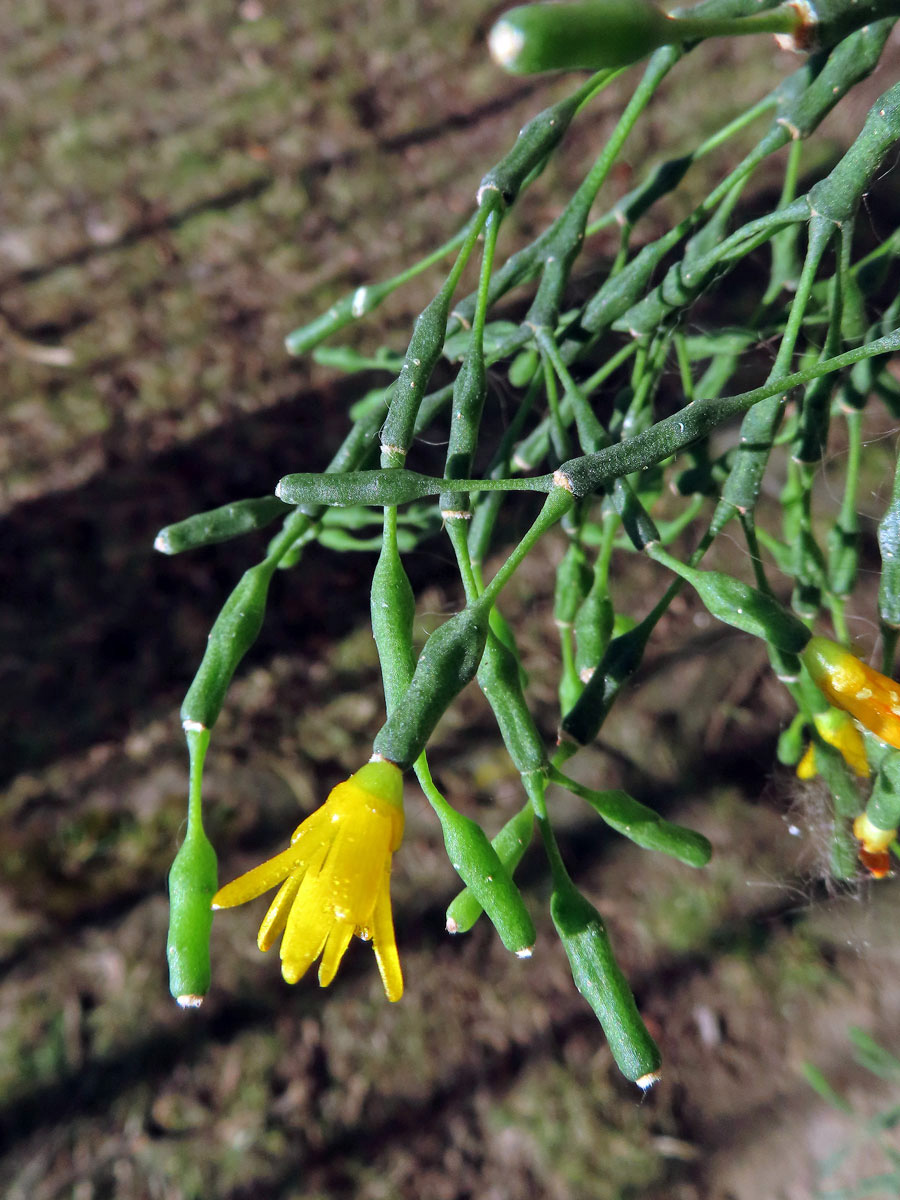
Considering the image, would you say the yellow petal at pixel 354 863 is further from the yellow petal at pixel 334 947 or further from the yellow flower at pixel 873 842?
the yellow flower at pixel 873 842

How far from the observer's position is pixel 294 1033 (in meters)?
1.92

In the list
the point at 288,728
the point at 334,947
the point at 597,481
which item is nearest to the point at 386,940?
the point at 334,947

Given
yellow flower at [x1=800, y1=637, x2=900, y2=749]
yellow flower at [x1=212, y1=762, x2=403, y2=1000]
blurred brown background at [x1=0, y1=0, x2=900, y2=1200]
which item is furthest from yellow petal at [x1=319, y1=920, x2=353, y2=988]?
blurred brown background at [x1=0, y1=0, x2=900, y2=1200]

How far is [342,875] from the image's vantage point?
24.0 inches

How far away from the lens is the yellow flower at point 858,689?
2.31 feet

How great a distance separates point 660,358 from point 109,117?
2.20 m

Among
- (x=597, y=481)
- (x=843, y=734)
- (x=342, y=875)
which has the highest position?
(x=597, y=481)

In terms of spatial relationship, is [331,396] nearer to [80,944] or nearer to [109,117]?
[109,117]

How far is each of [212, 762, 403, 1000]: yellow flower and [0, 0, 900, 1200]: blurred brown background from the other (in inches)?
42.4

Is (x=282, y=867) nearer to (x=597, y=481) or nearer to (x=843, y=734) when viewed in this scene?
(x=597, y=481)

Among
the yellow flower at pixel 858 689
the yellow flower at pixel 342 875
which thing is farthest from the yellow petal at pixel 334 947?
the yellow flower at pixel 858 689

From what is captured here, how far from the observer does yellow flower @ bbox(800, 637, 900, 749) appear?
27.7 inches

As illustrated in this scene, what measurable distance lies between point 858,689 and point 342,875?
1.45 ft

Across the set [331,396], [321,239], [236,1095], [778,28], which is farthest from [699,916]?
[321,239]
